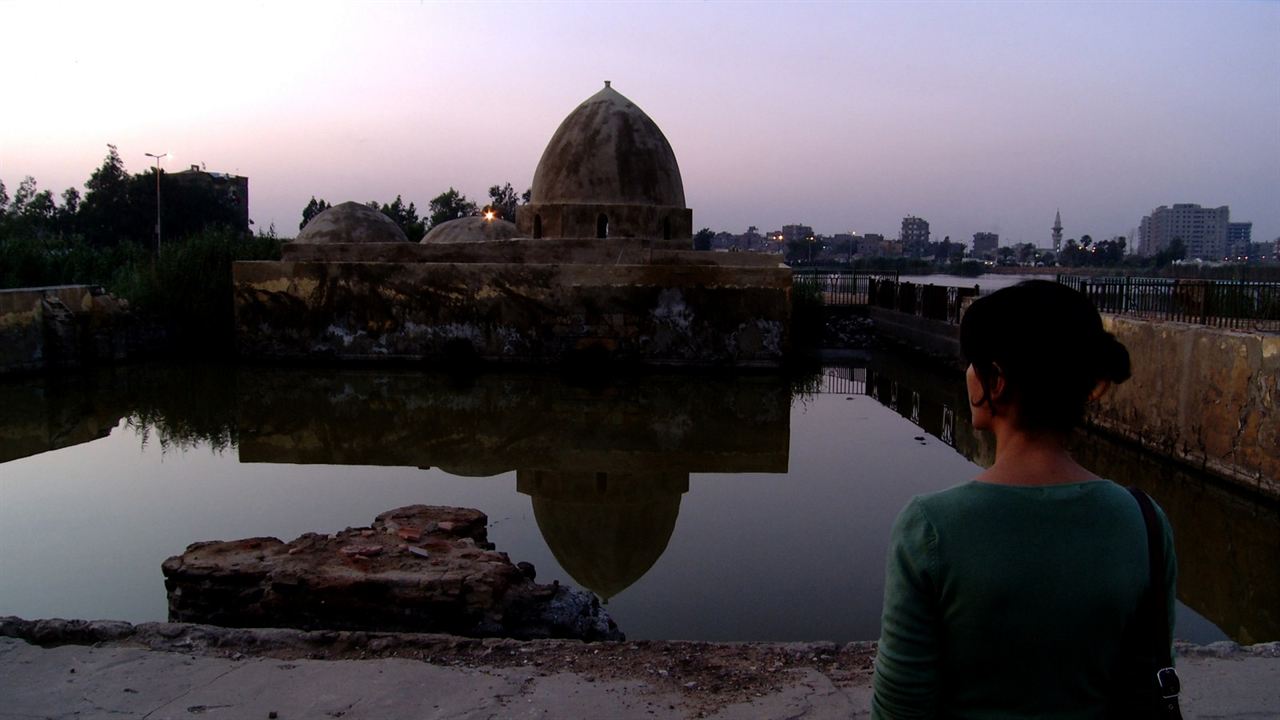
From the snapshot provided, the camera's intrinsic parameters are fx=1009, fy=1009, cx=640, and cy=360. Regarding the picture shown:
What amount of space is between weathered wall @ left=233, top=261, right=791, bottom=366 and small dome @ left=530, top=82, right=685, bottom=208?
15.2 ft

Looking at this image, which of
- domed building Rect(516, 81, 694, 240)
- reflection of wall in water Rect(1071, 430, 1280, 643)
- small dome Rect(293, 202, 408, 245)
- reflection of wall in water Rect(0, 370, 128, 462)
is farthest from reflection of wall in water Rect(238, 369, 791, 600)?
small dome Rect(293, 202, 408, 245)

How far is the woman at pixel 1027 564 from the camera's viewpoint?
128 cm

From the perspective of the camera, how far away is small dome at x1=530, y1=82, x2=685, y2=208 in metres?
17.6

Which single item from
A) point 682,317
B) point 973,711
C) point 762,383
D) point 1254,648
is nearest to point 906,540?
point 973,711

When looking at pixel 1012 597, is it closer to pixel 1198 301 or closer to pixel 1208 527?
pixel 1208 527

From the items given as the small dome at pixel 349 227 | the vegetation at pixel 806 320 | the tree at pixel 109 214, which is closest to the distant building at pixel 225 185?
the tree at pixel 109 214

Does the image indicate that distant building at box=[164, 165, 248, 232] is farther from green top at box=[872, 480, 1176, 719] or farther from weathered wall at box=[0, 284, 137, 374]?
green top at box=[872, 480, 1176, 719]

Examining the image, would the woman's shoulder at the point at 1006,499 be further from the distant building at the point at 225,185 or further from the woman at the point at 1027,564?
the distant building at the point at 225,185

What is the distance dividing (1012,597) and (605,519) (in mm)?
5038

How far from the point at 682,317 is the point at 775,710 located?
10265 mm

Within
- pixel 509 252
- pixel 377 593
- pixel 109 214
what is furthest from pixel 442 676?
pixel 109 214

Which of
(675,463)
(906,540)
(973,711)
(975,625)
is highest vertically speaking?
(906,540)

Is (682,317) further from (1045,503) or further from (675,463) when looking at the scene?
(1045,503)

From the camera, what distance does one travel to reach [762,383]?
1230cm
